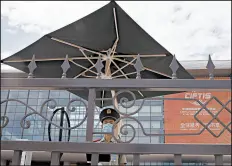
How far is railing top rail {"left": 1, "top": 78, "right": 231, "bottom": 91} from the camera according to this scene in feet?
2.86

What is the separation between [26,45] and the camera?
109 inches

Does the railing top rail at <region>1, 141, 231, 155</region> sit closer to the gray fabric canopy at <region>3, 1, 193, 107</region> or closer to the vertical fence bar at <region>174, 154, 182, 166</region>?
the vertical fence bar at <region>174, 154, 182, 166</region>

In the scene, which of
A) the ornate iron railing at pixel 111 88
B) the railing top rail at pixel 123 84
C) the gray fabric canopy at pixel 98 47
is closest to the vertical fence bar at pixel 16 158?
the ornate iron railing at pixel 111 88

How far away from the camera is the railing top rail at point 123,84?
87cm

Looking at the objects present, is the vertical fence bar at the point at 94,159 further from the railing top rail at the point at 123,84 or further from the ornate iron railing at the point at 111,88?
the railing top rail at the point at 123,84

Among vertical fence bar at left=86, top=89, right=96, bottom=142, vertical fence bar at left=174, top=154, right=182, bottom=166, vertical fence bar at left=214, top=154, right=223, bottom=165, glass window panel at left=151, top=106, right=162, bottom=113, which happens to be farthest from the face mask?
glass window panel at left=151, top=106, right=162, bottom=113

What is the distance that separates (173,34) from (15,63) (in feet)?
7.81

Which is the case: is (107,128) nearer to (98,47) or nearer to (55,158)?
(55,158)

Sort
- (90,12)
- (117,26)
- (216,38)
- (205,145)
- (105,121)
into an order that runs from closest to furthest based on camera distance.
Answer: (205,145)
(105,121)
(90,12)
(117,26)
(216,38)

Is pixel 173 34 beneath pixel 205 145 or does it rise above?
above

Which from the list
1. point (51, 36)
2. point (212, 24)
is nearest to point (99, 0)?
point (51, 36)

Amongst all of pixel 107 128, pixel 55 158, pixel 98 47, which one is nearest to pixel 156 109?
pixel 98 47

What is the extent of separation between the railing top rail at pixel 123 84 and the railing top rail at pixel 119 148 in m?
0.20

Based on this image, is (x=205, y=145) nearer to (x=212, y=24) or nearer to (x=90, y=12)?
(x=90, y=12)
